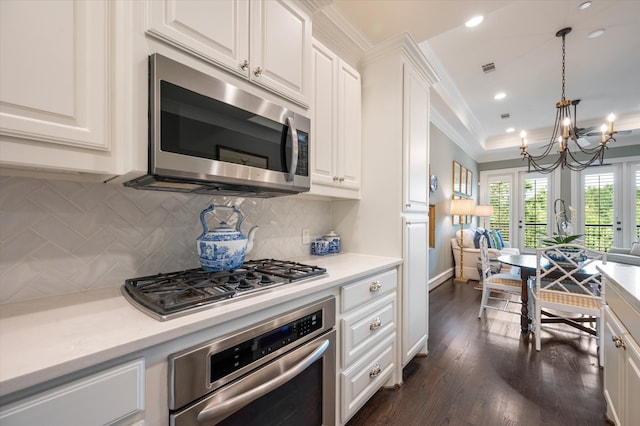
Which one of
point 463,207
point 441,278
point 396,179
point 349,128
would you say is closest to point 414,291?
point 396,179

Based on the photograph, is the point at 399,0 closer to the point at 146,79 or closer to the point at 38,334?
the point at 146,79

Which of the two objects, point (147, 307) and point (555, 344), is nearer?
point (147, 307)

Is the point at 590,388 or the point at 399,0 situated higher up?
the point at 399,0

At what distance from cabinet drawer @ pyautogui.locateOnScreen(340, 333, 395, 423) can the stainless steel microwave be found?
1067mm

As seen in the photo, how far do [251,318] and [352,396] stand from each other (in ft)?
3.04

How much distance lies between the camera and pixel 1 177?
90 centimetres

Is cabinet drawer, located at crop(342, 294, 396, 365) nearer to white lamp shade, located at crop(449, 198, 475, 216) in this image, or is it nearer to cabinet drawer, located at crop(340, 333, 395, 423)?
cabinet drawer, located at crop(340, 333, 395, 423)

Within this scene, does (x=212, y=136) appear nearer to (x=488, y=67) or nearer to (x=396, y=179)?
(x=396, y=179)

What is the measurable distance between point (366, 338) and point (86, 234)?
4.77 feet

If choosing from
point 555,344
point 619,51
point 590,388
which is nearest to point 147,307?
point 590,388

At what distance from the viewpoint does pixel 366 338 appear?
1.55m

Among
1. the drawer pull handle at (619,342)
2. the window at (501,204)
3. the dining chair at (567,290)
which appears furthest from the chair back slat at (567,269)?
the window at (501,204)

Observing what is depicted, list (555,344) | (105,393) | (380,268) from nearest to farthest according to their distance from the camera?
(105,393) < (380,268) < (555,344)

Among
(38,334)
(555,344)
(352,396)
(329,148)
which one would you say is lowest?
(555,344)
